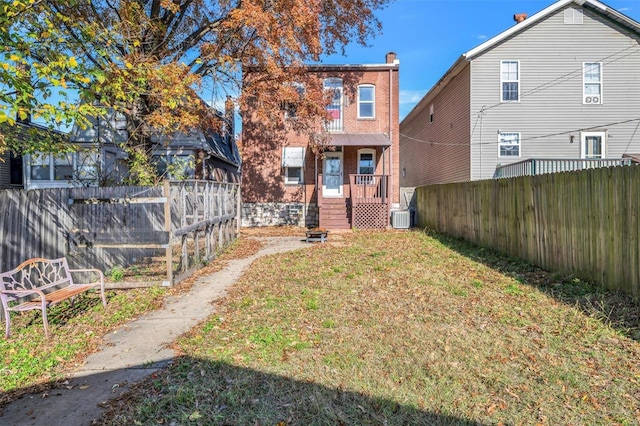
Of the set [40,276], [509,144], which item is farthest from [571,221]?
[509,144]

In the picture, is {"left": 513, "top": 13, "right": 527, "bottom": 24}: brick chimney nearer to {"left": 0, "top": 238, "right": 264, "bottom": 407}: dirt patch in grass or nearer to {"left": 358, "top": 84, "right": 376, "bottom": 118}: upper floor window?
{"left": 358, "top": 84, "right": 376, "bottom": 118}: upper floor window

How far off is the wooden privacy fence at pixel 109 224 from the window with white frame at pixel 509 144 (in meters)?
12.6

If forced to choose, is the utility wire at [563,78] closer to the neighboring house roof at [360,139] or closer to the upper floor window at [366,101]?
the neighboring house roof at [360,139]

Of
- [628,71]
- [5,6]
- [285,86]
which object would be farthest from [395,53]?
[5,6]

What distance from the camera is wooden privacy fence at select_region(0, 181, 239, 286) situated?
5.70 m

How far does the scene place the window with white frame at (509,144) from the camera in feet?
→ 52.6

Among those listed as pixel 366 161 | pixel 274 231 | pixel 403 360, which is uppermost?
pixel 366 161

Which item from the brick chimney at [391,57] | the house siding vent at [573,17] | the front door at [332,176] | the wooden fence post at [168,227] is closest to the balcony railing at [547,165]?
the house siding vent at [573,17]

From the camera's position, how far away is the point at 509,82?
632 inches

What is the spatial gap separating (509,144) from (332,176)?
7952 mm

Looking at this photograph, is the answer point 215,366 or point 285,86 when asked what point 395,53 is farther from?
point 215,366

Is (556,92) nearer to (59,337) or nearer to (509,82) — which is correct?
(509,82)

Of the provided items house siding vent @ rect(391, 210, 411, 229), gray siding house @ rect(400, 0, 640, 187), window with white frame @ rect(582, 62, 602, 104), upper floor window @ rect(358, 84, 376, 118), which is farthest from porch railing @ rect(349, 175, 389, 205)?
window with white frame @ rect(582, 62, 602, 104)

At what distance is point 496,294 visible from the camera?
5727 mm
